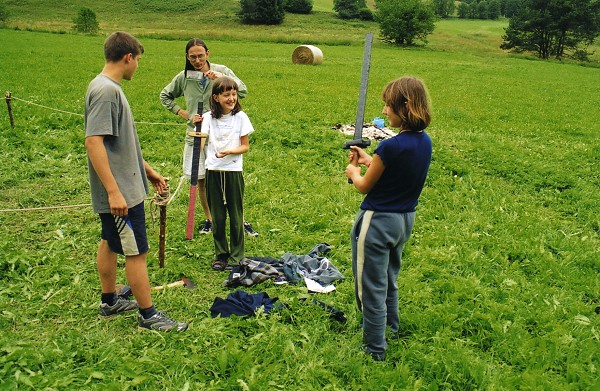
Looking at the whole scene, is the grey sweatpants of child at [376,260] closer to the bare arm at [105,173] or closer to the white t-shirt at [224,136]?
the bare arm at [105,173]

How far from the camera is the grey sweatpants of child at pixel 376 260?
3.85m

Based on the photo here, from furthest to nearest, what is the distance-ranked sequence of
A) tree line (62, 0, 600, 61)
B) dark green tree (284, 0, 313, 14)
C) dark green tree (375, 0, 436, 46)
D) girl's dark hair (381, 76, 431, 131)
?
dark green tree (284, 0, 313, 14) → dark green tree (375, 0, 436, 46) → tree line (62, 0, 600, 61) → girl's dark hair (381, 76, 431, 131)

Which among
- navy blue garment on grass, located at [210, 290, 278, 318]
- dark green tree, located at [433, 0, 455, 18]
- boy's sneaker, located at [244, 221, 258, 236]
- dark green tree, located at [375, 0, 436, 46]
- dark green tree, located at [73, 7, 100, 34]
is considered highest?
dark green tree, located at [433, 0, 455, 18]

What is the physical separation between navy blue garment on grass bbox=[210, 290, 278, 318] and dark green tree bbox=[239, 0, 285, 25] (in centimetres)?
7149

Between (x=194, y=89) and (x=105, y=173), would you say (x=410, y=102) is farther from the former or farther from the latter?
(x=194, y=89)

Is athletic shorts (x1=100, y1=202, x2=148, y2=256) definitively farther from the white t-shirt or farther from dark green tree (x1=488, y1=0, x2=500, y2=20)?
dark green tree (x1=488, y1=0, x2=500, y2=20)

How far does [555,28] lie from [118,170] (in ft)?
207

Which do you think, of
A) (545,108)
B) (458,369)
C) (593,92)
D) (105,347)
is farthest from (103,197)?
(593,92)

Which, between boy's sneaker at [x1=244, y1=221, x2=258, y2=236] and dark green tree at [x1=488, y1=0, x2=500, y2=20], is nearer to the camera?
boy's sneaker at [x1=244, y1=221, x2=258, y2=236]

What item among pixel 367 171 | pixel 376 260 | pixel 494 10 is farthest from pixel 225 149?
pixel 494 10

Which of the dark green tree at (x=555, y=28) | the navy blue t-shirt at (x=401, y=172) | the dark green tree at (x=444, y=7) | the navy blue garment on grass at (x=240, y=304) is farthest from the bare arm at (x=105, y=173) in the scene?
the dark green tree at (x=444, y=7)

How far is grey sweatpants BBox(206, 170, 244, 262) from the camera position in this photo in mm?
5730

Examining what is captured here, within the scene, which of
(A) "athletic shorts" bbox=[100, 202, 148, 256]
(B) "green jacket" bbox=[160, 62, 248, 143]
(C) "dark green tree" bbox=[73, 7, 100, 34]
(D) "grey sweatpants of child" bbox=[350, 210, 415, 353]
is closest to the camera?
(D) "grey sweatpants of child" bbox=[350, 210, 415, 353]

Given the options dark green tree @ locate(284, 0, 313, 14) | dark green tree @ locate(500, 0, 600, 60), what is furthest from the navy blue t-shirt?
dark green tree @ locate(284, 0, 313, 14)
